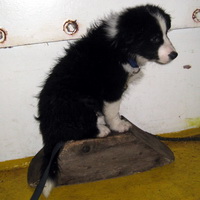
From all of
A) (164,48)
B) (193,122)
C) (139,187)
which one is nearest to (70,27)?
(164,48)

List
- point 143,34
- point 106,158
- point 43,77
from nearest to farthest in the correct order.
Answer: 1. point 143,34
2. point 106,158
3. point 43,77

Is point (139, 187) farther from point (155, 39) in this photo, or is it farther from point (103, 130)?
point (155, 39)

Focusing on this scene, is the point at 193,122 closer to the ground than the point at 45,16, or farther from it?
closer to the ground

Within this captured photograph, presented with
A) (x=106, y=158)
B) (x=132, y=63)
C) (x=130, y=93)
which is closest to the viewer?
(x=132, y=63)

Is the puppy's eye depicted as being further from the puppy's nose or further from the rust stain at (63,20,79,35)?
the rust stain at (63,20,79,35)

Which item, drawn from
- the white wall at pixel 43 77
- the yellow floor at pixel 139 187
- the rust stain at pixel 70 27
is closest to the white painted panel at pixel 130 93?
the white wall at pixel 43 77

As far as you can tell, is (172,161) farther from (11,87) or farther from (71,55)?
(11,87)

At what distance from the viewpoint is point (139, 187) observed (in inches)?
71.7

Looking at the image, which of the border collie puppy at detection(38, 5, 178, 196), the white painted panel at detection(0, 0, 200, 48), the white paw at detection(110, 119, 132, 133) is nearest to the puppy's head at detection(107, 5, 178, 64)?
the border collie puppy at detection(38, 5, 178, 196)

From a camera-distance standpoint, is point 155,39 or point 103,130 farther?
point 103,130

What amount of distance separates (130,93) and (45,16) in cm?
100

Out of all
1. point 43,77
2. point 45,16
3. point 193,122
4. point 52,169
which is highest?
point 45,16

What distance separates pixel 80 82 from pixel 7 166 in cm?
116

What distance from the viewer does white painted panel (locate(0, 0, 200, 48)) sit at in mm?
1950
